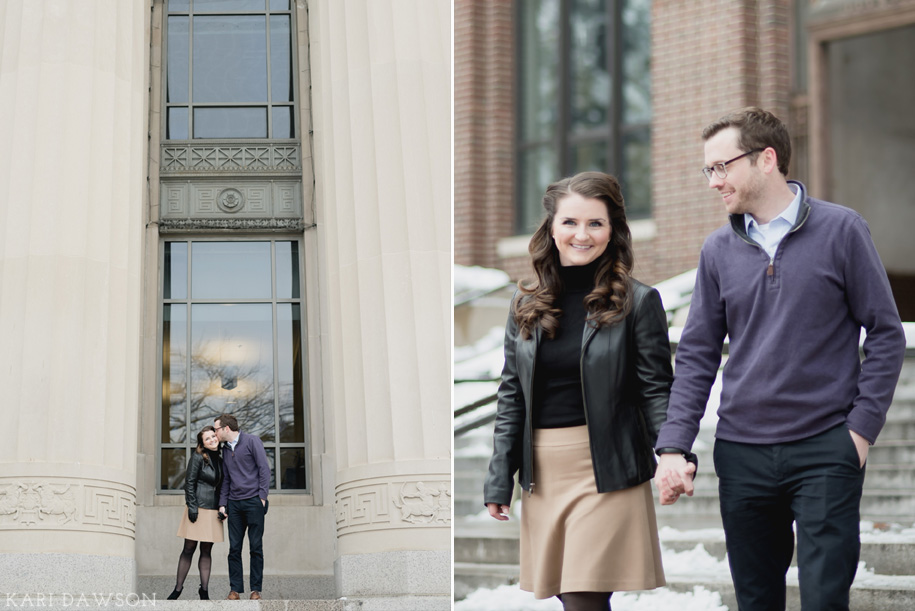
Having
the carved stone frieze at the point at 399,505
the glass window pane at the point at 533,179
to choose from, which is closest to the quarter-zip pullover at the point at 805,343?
the carved stone frieze at the point at 399,505

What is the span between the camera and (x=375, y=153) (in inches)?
455

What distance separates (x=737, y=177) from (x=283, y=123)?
11.0 m

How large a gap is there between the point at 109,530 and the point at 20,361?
185 centimetres

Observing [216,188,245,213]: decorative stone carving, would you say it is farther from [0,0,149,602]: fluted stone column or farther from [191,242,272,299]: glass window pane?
[0,0,149,602]: fluted stone column

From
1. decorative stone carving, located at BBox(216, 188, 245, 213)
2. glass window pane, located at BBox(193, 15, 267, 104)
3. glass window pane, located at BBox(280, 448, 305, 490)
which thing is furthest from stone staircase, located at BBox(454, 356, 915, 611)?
glass window pane, located at BBox(193, 15, 267, 104)

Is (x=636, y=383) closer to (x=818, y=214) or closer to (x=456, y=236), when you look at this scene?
(x=818, y=214)

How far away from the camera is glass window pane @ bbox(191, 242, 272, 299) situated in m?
14.2

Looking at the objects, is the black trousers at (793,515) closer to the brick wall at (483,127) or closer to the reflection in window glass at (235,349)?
the reflection in window glass at (235,349)

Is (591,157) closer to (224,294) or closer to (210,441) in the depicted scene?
(224,294)

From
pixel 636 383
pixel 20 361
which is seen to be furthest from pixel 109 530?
pixel 636 383

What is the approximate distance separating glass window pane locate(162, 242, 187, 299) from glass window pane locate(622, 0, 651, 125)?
6687mm

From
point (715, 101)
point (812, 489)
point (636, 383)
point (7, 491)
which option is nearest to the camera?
point (812, 489)

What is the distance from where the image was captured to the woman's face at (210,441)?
1049cm

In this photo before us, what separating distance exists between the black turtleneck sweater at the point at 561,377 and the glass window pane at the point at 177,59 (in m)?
11.2
